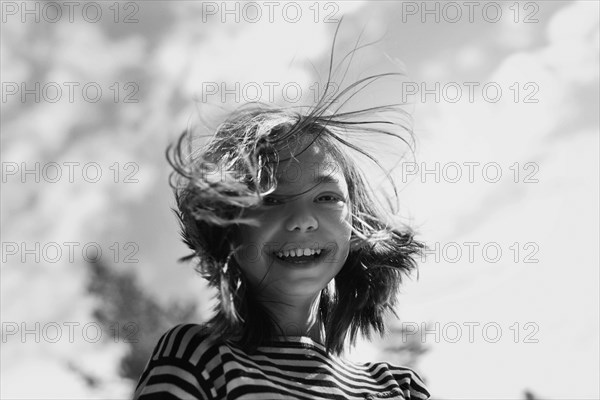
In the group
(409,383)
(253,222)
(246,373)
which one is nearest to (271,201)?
(253,222)

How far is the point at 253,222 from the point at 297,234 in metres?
0.14

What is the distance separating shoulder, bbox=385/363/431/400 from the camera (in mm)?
2203

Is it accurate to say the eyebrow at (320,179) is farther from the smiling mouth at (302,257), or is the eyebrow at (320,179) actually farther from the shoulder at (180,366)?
the shoulder at (180,366)

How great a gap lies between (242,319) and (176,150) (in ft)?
1.55

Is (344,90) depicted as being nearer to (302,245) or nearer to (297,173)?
(297,173)

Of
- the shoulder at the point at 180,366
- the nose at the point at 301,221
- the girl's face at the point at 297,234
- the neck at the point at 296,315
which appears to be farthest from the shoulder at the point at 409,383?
→ the shoulder at the point at 180,366

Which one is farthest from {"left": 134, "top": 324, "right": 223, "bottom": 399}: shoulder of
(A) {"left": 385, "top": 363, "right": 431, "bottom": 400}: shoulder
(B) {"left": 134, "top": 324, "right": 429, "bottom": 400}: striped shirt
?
(A) {"left": 385, "top": 363, "right": 431, "bottom": 400}: shoulder

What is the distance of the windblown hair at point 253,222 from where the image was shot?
1.90 meters

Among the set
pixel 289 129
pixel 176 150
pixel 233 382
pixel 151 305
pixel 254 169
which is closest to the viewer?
pixel 233 382

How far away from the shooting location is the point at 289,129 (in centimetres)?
214

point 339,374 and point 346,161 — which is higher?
point 346,161

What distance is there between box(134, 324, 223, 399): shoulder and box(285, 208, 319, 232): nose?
1.22 ft

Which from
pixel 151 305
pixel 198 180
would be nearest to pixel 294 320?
pixel 198 180

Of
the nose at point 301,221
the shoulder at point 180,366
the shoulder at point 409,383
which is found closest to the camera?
the shoulder at point 180,366
